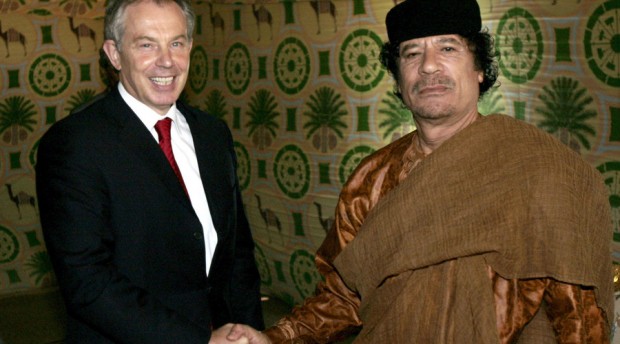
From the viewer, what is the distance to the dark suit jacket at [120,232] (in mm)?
1680

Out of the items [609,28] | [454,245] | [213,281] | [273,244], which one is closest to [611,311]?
[454,245]

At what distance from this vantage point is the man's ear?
6.09 ft

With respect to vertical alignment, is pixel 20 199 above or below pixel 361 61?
below

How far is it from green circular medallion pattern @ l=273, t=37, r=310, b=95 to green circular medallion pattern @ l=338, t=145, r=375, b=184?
0.57 metres

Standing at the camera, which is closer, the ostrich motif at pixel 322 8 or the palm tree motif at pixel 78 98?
the ostrich motif at pixel 322 8

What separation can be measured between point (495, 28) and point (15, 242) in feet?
12.3

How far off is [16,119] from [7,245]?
91cm

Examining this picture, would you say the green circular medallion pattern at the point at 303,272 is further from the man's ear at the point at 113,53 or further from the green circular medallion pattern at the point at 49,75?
the man's ear at the point at 113,53

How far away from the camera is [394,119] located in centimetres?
379

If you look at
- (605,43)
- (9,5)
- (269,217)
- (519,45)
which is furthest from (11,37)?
(605,43)

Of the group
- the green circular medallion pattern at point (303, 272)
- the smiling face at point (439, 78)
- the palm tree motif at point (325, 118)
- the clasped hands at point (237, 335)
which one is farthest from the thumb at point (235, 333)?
the green circular medallion pattern at point (303, 272)

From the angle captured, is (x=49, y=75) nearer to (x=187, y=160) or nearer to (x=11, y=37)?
(x=11, y=37)

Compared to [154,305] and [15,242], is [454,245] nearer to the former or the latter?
[154,305]

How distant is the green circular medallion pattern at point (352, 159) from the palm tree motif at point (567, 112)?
117 cm
